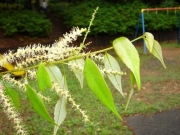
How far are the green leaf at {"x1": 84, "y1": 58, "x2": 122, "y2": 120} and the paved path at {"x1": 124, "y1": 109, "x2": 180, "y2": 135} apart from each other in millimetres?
3814

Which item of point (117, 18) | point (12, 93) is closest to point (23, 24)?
point (117, 18)

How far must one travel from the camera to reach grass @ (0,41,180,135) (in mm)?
4012

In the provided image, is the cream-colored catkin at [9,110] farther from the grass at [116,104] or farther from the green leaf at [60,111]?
the grass at [116,104]

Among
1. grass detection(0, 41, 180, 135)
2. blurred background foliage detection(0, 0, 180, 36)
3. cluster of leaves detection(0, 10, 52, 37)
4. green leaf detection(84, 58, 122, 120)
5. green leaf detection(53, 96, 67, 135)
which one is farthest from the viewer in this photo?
blurred background foliage detection(0, 0, 180, 36)

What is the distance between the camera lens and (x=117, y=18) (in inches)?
481

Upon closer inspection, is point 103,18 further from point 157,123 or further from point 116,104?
point 157,123

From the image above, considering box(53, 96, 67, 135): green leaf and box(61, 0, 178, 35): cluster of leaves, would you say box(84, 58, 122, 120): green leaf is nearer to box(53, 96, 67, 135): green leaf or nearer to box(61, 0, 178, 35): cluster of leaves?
box(53, 96, 67, 135): green leaf

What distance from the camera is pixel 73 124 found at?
13.6 feet

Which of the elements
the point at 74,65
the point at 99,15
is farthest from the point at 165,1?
the point at 74,65

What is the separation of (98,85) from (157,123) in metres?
4.20

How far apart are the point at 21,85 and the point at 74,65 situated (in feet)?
0.28

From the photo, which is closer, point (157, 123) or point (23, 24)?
point (157, 123)

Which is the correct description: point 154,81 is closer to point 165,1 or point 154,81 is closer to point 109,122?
point 109,122

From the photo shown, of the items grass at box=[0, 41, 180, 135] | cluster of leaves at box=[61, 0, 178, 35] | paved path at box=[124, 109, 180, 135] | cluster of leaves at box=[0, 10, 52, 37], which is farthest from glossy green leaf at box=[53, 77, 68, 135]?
cluster of leaves at box=[61, 0, 178, 35]
